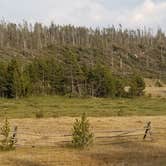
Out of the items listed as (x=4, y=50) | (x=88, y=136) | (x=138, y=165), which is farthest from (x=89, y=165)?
(x=4, y=50)

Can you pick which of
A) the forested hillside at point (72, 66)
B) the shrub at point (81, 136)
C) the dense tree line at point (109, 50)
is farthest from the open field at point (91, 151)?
the dense tree line at point (109, 50)

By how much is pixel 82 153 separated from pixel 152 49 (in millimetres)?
171398

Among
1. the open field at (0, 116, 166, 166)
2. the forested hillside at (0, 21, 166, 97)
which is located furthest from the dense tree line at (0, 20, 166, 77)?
the open field at (0, 116, 166, 166)

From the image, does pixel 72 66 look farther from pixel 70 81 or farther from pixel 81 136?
pixel 81 136

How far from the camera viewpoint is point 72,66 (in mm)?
103625

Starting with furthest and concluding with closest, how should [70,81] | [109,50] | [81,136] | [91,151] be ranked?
[109,50] → [70,81] → [81,136] → [91,151]

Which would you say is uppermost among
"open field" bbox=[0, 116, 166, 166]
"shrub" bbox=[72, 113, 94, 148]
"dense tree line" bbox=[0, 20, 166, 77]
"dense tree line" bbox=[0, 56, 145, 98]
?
"dense tree line" bbox=[0, 20, 166, 77]

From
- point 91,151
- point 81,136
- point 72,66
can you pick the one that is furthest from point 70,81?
point 91,151

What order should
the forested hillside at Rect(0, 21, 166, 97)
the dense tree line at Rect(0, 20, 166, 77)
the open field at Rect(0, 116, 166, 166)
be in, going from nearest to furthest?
the open field at Rect(0, 116, 166, 166)
the forested hillside at Rect(0, 21, 166, 97)
the dense tree line at Rect(0, 20, 166, 77)

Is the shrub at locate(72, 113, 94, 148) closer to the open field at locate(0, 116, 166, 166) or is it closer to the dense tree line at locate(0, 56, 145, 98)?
the open field at locate(0, 116, 166, 166)

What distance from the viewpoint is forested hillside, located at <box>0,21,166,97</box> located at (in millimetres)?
90812

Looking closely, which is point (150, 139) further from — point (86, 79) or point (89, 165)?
point (86, 79)

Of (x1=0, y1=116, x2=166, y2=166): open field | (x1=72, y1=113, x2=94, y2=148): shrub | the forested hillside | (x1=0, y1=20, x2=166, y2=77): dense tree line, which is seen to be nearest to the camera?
(x1=0, y1=116, x2=166, y2=166): open field

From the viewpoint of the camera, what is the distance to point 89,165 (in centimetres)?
2462
